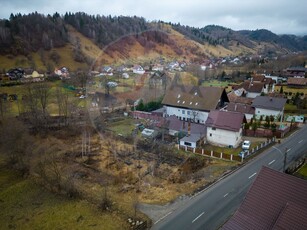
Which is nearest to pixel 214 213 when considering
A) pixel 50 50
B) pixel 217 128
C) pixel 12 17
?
pixel 217 128

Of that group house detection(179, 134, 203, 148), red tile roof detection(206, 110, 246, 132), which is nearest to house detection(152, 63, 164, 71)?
red tile roof detection(206, 110, 246, 132)

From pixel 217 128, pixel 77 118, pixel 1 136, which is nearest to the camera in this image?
pixel 1 136

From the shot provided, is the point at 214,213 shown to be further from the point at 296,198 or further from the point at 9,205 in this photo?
the point at 9,205

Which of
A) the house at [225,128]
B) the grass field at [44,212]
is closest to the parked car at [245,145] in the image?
the house at [225,128]

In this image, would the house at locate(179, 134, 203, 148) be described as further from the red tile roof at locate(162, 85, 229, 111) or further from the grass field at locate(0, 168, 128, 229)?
the grass field at locate(0, 168, 128, 229)

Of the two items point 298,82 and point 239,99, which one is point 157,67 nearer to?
point 239,99

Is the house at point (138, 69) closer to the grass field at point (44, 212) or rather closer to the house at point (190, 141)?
the house at point (190, 141)
